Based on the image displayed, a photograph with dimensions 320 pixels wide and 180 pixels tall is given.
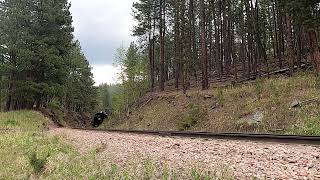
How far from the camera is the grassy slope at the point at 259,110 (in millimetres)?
16703

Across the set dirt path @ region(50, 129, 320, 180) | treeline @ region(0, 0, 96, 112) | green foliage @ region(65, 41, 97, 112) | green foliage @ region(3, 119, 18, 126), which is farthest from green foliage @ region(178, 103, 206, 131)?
green foliage @ region(65, 41, 97, 112)

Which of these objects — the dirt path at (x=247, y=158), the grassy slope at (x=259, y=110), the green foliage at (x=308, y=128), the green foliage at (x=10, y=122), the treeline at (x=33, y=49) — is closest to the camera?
the dirt path at (x=247, y=158)

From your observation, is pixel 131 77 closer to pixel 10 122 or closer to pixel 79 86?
pixel 79 86

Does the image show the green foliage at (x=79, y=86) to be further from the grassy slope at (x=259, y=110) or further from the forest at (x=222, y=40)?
the grassy slope at (x=259, y=110)

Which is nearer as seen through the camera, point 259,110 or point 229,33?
point 259,110

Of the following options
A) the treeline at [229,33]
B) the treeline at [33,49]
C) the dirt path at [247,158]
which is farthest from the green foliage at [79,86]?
the dirt path at [247,158]

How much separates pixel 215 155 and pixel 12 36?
3660 cm

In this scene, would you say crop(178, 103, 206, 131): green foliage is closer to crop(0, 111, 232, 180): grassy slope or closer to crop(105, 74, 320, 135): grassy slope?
crop(105, 74, 320, 135): grassy slope

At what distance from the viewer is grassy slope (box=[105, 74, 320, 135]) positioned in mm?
16703

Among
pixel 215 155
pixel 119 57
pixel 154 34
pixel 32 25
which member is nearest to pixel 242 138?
pixel 215 155

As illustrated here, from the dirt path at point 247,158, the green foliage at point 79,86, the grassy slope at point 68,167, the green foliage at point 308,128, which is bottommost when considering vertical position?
the grassy slope at point 68,167

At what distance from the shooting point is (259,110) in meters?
19.7

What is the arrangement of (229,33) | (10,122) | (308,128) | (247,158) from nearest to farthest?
(247,158)
(308,128)
(10,122)
(229,33)

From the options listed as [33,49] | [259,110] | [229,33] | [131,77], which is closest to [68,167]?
[259,110]
